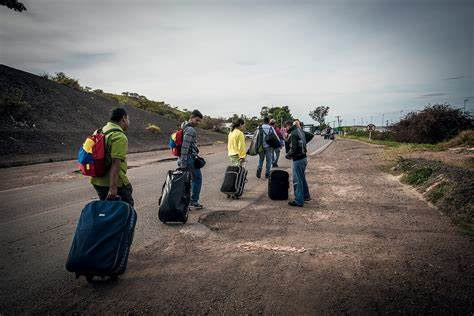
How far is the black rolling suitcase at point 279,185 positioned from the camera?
6965 mm

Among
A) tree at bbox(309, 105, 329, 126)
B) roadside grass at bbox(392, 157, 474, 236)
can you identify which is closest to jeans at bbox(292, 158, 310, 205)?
roadside grass at bbox(392, 157, 474, 236)

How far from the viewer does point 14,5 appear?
56.7 feet

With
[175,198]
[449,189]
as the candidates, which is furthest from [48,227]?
[449,189]

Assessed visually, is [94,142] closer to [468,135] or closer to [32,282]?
[32,282]

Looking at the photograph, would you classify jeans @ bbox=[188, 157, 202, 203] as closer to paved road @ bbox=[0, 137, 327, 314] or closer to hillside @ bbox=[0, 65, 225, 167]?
paved road @ bbox=[0, 137, 327, 314]

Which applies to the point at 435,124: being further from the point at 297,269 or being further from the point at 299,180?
the point at 297,269

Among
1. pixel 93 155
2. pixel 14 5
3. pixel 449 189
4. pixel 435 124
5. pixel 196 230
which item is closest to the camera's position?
pixel 93 155

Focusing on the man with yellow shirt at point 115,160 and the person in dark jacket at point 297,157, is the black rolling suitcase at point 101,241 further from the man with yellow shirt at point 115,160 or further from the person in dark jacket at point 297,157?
the person in dark jacket at point 297,157

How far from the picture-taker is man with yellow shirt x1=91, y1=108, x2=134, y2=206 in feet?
11.0

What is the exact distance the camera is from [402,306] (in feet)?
9.06

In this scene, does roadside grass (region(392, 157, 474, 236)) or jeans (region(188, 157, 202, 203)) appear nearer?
roadside grass (region(392, 157, 474, 236))

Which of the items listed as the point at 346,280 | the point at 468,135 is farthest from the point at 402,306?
the point at 468,135

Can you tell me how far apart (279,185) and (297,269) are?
3566mm

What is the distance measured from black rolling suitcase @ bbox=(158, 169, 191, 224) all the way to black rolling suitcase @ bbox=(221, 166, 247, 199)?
1.96 metres
